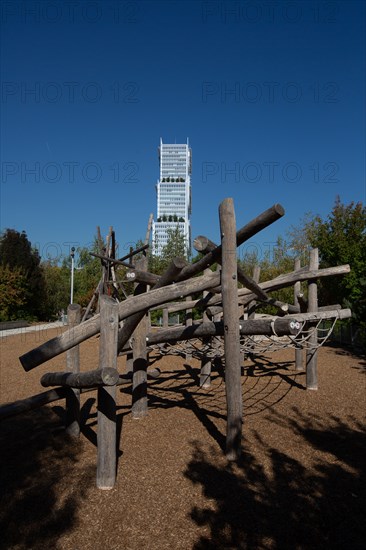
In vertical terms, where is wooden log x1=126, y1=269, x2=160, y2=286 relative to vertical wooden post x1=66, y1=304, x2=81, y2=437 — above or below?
above

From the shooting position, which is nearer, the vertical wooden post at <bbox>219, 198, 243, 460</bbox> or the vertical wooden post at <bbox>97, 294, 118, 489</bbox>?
the vertical wooden post at <bbox>97, 294, 118, 489</bbox>

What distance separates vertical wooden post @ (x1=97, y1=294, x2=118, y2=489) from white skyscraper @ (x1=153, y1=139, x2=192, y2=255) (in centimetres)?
14518

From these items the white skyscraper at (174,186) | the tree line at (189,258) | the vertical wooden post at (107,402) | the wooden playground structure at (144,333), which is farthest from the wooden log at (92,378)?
the white skyscraper at (174,186)

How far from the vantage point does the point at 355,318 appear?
14539 millimetres

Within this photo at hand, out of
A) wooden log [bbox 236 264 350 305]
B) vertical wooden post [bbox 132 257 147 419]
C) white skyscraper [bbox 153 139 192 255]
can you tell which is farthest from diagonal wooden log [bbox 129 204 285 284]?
white skyscraper [bbox 153 139 192 255]

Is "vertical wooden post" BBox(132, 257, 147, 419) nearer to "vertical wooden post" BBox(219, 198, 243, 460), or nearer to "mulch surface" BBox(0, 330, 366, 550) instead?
"mulch surface" BBox(0, 330, 366, 550)

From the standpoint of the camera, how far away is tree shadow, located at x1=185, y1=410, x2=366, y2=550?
3.20m

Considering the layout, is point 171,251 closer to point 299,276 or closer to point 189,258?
point 189,258

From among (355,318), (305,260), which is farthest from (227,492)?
(305,260)

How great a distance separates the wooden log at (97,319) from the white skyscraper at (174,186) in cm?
14431

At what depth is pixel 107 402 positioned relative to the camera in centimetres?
398

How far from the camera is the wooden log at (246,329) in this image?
16.3 ft

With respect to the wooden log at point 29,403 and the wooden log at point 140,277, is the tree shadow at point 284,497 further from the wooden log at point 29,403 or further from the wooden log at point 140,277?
the wooden log at point 140,277

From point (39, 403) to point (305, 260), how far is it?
2783 centimetres
